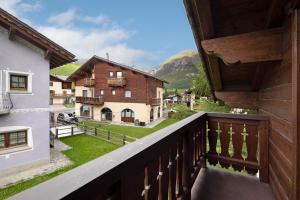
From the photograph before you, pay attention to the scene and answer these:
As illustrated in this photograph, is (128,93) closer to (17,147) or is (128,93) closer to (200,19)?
(17,147)

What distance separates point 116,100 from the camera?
70.0ft

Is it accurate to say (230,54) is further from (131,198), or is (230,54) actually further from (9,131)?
(9,131)

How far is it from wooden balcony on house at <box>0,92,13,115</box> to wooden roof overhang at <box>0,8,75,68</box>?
7.27 ft

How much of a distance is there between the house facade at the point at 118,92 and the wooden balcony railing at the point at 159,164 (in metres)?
16.6

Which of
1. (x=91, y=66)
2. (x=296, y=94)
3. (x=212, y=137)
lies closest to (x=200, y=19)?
(x=296, y=94)

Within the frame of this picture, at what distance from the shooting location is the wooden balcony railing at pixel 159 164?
26.4 inches

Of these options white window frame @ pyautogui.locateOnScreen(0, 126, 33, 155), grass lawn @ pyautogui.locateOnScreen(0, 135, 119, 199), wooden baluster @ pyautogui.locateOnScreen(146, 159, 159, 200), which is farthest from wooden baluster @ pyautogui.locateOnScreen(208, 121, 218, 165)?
white window frame @ pyautogui.locateOnScreen(0, 126, 33, 155)

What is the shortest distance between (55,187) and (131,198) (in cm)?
55

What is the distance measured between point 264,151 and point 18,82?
8680mm

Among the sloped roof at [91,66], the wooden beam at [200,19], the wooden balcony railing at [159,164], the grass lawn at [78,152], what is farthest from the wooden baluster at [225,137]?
the sloped roof at [91,66]

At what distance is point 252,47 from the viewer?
1.97 m

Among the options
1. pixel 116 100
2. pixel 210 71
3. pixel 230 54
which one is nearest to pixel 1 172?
pixel 210 71

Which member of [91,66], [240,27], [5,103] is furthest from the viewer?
[91,66]

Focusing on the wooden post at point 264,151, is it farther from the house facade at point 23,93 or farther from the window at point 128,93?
the window at point 128,93
